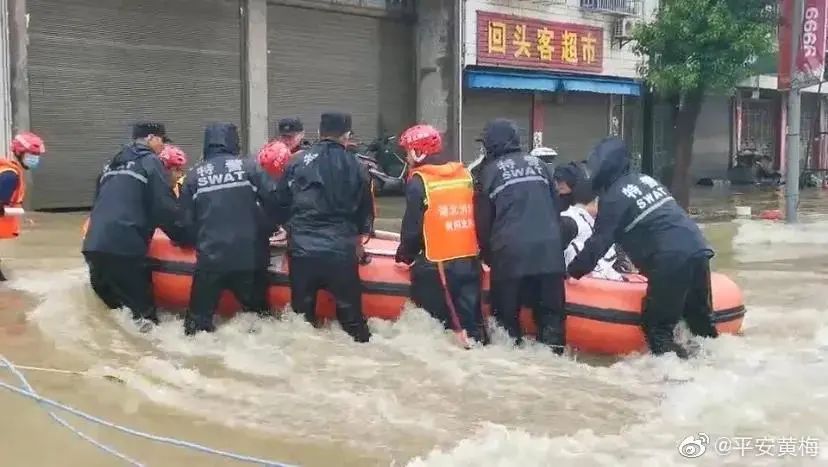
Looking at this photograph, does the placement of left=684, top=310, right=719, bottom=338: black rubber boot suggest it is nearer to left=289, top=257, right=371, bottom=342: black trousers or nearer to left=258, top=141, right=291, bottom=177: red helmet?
left=289, top=257, right=371, bottom=342: black trousers

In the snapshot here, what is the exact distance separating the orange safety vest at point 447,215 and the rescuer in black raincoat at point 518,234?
0.31 feet

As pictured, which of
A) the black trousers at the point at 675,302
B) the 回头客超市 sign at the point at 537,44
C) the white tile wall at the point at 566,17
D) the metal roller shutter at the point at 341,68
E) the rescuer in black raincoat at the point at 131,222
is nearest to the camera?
the black trousers at the point at 675,302

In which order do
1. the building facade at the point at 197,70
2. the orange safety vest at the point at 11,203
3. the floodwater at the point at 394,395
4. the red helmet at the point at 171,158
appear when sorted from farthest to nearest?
the building facade at the point at 197,70
the orange safety vest at the point at 11,203
the red helmet at the point at 171,158
the floodwater at the point at 394,395

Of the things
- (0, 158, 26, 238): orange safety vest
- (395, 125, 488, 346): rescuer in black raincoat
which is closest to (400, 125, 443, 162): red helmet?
(395, 125, 488, 346): rescuer in black raincoat

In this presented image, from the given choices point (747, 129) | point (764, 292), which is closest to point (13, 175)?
point (764, 292)

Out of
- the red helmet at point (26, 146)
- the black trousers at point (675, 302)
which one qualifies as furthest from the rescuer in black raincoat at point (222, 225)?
the black trousers at point (675, 302)

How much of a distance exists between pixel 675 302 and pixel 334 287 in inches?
82.6

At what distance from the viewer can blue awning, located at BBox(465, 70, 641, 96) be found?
18516 millimetres

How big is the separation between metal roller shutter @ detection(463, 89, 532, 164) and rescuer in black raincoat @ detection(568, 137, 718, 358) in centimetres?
1270

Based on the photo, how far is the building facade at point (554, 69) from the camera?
61.4 feet

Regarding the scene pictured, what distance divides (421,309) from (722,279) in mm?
2047

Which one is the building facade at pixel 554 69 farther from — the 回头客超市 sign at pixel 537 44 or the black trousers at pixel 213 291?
the black trousers at pixel 213 291

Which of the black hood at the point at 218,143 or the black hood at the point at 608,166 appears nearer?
the black hood at the point at 608,166

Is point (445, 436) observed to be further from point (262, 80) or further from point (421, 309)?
point (262, 80)
